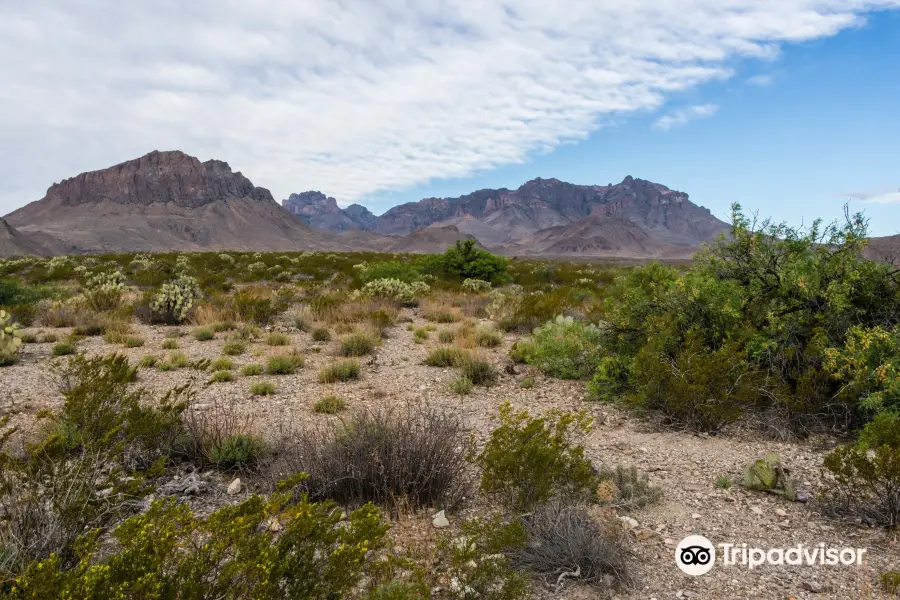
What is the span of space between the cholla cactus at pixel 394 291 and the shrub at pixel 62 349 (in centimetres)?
787

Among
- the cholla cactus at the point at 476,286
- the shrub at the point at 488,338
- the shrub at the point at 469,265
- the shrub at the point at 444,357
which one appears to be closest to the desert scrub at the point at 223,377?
the shrub at the point at 444,357

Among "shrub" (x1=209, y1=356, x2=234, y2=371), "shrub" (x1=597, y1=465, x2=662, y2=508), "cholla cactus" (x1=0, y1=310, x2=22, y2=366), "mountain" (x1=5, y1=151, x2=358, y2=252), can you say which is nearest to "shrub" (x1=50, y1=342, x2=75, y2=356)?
"cholla cactus" (x1=0, y1=310, x2=22, y2=366)

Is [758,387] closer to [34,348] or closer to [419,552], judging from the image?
[419,552]

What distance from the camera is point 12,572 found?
107 inches

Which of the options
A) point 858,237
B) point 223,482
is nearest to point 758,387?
point 858,237

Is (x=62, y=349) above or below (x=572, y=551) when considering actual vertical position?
above

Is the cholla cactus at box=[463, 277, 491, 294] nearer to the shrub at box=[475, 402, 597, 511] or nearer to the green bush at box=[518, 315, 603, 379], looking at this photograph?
the green bush at box=[518, 315, 603, 379]

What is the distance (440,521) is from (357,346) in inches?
234

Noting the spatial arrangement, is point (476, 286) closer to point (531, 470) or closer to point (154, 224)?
point (531, 470)

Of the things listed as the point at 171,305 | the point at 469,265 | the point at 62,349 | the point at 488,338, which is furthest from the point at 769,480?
the point at 469,265

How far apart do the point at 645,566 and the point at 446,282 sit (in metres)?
17.5

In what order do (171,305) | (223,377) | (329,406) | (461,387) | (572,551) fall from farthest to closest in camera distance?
(171,305) → (223,377) → (461,387) → (329,406) → (572,551)

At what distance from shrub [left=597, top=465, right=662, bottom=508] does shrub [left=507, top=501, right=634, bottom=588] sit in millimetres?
518

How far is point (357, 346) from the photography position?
31.2 feet
